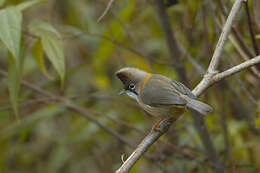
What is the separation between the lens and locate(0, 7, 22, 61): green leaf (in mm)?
2117

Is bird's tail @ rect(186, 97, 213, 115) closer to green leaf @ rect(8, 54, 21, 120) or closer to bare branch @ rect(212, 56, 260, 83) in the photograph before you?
bare branch @ rect(212, 56, 260, 83)

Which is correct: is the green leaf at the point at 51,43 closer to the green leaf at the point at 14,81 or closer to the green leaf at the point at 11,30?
the green leaf at the point at 14,81

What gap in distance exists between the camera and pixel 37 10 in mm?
6441

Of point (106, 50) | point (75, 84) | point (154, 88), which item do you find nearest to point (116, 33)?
point (106, 50)

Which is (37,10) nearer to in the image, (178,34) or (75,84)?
(75,84)

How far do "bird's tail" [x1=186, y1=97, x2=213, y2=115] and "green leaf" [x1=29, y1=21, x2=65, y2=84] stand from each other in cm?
83

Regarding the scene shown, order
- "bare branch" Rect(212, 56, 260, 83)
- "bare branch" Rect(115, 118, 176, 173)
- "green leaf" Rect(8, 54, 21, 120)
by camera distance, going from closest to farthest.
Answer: "bare branch" Rect(115, 118, 176, 173) → "bare branch" Rect(212, 56, 260, 83) → "green leaf" Rect(8, 54, 21, 120)

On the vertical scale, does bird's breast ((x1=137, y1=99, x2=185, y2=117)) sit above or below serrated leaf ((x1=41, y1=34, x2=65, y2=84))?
below

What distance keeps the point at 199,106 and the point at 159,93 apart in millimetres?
413

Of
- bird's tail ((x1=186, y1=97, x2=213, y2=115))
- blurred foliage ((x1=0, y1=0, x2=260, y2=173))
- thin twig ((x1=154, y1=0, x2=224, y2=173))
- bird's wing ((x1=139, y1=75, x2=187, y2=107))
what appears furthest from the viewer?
thin twig ((x1=154, y1=0, x2=224, y2=173))

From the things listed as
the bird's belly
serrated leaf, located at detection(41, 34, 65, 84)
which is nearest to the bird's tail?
the bird's belly

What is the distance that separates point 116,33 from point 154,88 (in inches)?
35.3

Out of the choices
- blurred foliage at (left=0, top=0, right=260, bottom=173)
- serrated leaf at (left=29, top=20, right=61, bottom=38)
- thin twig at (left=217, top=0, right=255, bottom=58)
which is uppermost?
serrated leaf at (left=29, top=20, right=61, bottom=38)

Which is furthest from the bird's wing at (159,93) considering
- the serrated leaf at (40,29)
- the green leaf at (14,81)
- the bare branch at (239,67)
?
the green leaf at (14,81)
